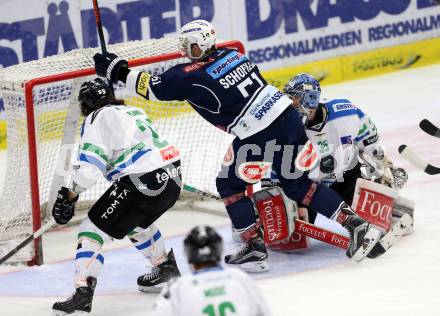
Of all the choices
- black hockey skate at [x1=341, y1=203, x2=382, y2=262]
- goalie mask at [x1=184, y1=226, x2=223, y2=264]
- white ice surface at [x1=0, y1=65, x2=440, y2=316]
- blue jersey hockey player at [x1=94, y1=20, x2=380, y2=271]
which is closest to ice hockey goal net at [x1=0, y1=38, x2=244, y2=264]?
white ice surface at [x1=0, y1=65, x2=440, y2=316]

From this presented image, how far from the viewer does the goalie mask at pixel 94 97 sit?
5500mm

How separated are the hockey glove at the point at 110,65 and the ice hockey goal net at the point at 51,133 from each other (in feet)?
1.44

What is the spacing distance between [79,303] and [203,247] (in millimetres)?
1761

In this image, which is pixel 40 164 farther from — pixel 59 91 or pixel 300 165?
pixel 300 165

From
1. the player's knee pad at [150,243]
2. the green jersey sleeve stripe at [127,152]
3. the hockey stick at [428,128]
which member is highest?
the green jersey sleeve stripe at [127,152]

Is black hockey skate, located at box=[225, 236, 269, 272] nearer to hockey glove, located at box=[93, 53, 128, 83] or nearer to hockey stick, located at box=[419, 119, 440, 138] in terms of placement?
hockey glove, located at box=[93, 53, 128, 83]

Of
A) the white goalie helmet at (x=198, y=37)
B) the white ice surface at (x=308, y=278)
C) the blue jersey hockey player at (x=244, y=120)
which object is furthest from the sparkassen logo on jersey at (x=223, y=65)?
the white ice surface at (x=308, y=278)

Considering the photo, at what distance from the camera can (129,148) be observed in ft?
17.6

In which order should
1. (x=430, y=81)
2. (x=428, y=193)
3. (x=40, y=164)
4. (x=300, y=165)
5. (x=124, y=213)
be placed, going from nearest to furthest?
(x=124, y=213), (x=300, y=165), (x=40, y=164), (x=428, y=193), (x=430, y=81)

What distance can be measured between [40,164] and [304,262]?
165 centimetres

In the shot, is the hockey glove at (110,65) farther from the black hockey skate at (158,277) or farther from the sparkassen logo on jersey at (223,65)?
the black hockey skate at (158,277)

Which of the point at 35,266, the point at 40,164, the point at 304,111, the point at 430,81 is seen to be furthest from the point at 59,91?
the point at 430,81

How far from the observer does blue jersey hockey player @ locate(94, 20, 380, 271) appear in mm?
5703

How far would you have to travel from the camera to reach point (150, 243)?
5.61 metres
